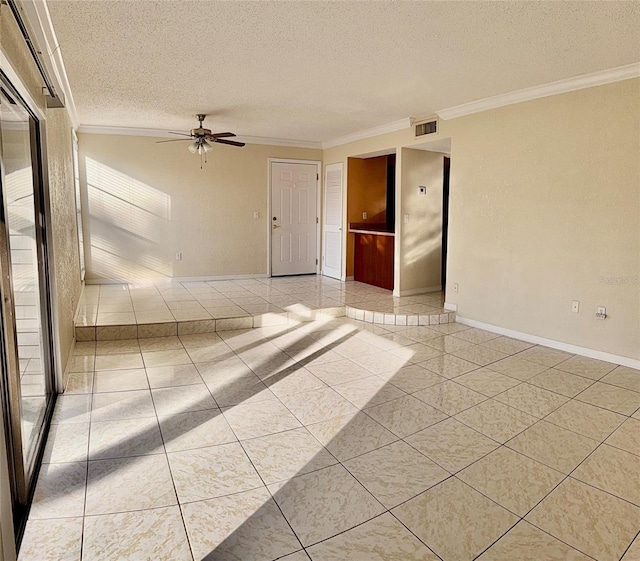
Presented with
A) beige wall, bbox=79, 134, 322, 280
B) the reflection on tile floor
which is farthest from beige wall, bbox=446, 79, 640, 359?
beige wall, bbox=79, 134, 322, 280

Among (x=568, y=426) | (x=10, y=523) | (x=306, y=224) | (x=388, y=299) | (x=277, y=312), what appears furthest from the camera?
(x=306, y=224)

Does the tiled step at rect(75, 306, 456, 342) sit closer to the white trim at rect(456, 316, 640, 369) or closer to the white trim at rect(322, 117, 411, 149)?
the white trim at rect(456, 316, 640, 369)

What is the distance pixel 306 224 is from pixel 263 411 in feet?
17.8

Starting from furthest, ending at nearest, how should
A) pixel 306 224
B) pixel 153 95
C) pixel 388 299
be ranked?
pixel 306 224, pixel 388 299, pixel 153 95

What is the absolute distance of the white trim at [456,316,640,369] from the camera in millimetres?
3879

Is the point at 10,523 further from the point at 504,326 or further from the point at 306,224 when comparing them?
the point at 306,224

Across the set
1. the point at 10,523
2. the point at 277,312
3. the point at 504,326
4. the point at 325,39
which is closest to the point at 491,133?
the point at 504,326

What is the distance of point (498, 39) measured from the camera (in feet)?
10.3

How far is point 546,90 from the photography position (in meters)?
4.18

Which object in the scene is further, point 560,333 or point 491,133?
point 491,133

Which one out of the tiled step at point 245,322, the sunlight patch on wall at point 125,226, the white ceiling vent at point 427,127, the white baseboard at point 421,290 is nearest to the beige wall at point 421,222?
the white baseboard at point 421,290

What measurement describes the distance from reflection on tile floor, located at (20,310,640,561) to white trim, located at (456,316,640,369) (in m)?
0.09

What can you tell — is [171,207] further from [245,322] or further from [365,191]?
[365,191]

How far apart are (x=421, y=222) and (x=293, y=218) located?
2454 mm
